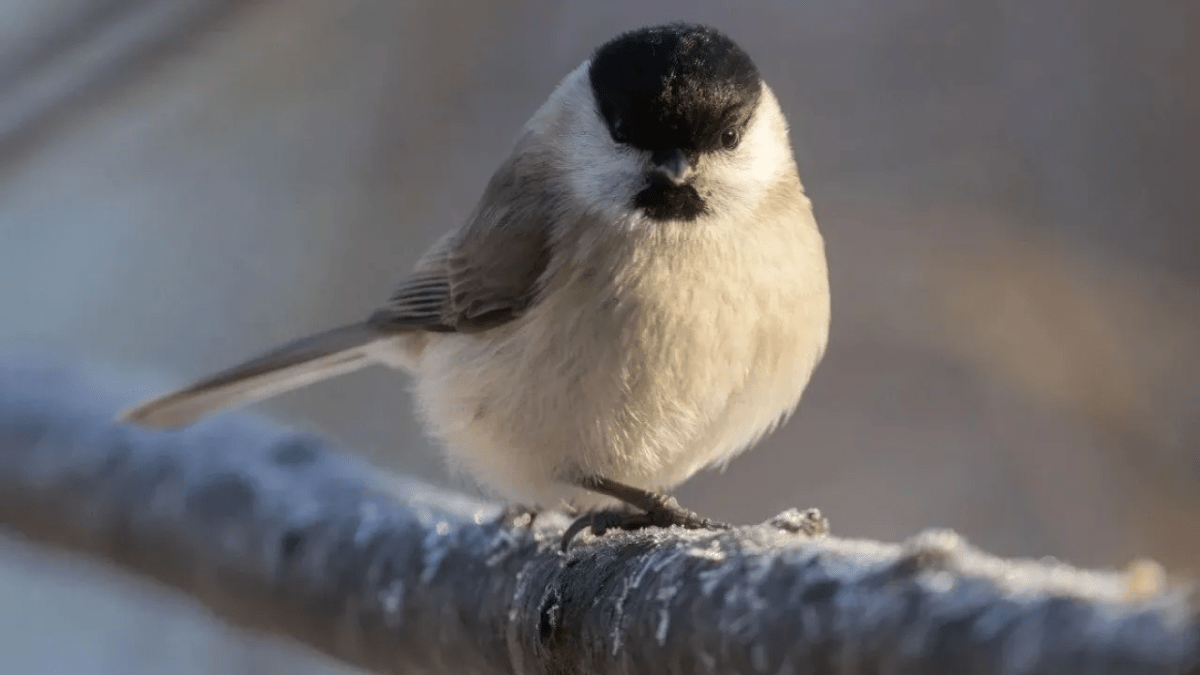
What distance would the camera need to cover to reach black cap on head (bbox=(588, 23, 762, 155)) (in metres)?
1.61

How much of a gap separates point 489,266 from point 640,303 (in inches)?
15.1

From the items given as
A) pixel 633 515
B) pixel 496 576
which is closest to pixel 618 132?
pixel 633 515

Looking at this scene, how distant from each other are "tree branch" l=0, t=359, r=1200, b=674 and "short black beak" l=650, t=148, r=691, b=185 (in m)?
0.50

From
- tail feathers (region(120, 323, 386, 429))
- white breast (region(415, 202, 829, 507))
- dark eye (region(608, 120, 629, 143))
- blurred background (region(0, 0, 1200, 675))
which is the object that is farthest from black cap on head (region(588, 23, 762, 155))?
tail feathers (region(120, 323, 386, 429))

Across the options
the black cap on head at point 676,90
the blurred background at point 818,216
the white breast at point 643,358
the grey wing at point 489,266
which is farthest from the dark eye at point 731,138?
the blurred background at point 818,216

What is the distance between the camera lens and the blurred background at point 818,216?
6.71 ft

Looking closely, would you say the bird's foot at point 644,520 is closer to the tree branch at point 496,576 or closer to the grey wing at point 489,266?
the tree branch at point 496,576

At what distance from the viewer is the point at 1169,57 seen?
2.46 meters

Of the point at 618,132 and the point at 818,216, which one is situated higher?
the point at 618,132

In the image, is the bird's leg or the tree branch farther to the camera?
the bird's leg

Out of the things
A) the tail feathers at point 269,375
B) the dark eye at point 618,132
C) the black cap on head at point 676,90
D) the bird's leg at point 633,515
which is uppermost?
the black cap on head at point 676,90

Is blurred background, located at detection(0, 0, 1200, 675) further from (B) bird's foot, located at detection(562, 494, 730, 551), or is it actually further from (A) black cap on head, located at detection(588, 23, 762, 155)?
(B) bird's foot, located at detection(562, 494, 730, 551)

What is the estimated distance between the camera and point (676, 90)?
1605 mm

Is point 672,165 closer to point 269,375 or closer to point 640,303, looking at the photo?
point 640,303
